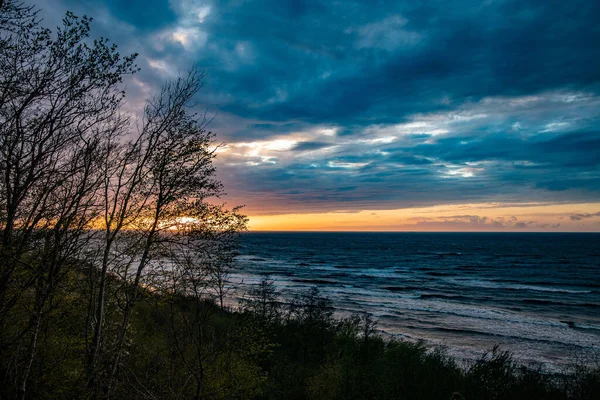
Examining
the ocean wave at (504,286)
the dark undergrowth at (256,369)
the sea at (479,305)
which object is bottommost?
the ocean wave at (504,286)

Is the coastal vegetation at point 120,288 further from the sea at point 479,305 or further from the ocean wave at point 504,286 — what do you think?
the ocean wave at point 504,286

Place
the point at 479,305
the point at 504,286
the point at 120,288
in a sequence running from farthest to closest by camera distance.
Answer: the point at 504,286 → the point at 479,305 → the point at 120,288

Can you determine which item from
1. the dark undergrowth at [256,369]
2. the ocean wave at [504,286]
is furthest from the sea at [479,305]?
the dark undergrowth at [256,369]

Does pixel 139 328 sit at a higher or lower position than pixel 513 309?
higher

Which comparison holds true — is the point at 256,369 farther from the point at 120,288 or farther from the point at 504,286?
the point at 504,286

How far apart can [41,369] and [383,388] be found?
1266 cm

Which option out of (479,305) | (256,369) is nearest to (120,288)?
(256,369)

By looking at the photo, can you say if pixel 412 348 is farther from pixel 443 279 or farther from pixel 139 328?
pixel 443 279

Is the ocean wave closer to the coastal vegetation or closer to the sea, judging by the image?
the sea

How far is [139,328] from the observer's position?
62.2 feet

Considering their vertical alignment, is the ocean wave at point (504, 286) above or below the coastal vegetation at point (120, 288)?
below

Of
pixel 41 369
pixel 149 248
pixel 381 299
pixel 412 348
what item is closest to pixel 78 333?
pixel 41 369

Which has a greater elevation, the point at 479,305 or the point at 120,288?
the point at 120,288

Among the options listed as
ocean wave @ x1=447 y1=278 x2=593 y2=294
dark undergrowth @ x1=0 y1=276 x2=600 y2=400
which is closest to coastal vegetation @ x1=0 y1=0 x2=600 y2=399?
dark undergrowth @ x1=0 y1=276 x2=600 y2=400
